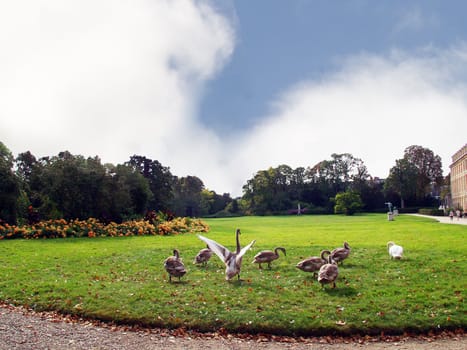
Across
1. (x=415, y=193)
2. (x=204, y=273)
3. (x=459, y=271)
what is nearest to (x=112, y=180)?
(x=204, y=273)

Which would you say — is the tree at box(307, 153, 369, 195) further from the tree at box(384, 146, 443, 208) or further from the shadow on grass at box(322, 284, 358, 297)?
the shadow on grass at box(322, 284, 358, 297)

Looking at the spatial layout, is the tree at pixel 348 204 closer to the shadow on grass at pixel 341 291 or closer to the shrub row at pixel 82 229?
the shrub row at pixel 82 229

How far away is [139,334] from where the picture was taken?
862cm

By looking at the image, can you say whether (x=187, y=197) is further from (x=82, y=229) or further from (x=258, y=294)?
(x=258, y=294)

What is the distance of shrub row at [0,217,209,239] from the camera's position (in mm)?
26672

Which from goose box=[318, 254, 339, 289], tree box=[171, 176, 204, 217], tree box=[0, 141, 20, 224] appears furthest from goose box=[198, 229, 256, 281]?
tree box=[171, 176, 204, 217]

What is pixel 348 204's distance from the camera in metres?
87.3

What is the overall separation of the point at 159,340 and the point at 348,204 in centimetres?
8324

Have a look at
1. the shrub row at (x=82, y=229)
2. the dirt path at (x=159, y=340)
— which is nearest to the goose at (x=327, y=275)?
the dirt path at (x=159, y=340)

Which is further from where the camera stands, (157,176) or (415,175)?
(415,175)

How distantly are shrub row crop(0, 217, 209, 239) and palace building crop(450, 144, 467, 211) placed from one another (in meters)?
67.8

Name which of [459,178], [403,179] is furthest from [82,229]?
[403,179]

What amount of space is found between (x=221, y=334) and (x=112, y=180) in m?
27.2

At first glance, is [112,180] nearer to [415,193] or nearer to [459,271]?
[459,271]
